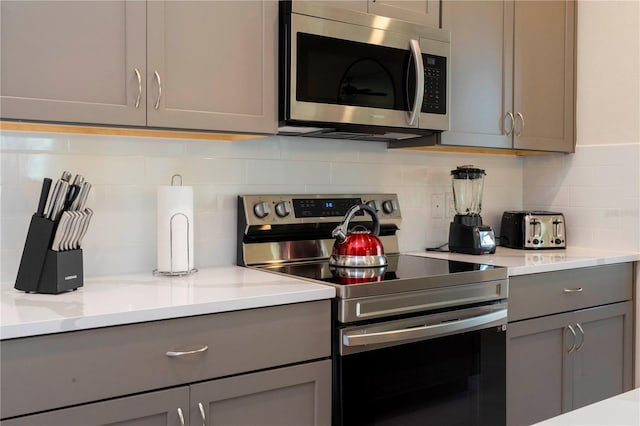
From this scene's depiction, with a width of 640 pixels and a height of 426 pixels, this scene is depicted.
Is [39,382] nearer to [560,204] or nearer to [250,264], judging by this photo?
[250,264]

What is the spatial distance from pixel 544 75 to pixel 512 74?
0.23m

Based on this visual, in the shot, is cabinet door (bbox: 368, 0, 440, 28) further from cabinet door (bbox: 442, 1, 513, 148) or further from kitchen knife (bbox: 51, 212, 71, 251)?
kitchen knife (bbox: 51, 212, 71, 251)

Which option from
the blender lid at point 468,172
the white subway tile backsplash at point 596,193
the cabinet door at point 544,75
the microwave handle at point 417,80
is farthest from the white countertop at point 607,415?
the white subway tile backsplash at point 596,193

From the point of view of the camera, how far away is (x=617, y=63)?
289 centimetres

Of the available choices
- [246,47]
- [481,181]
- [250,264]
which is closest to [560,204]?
[481,181]

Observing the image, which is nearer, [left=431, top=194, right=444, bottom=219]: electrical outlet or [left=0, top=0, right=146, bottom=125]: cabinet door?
[left=0, top=0, right=146, bottom=125]: cabinet door

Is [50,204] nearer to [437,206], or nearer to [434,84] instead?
[434,84]

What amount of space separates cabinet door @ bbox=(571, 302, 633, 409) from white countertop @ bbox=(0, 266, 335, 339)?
54.4 inches

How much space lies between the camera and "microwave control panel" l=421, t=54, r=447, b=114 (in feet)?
7.85

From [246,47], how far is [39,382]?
3.85 ft

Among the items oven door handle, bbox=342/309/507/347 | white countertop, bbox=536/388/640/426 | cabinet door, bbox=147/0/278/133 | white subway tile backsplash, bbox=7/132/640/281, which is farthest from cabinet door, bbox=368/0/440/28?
white countertop, bbox=536/388/640/426

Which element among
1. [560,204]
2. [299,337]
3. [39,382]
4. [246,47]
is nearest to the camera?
[39,382]

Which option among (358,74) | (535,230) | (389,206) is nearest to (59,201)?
(358,74)

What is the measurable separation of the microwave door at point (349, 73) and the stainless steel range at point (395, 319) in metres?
0.43
